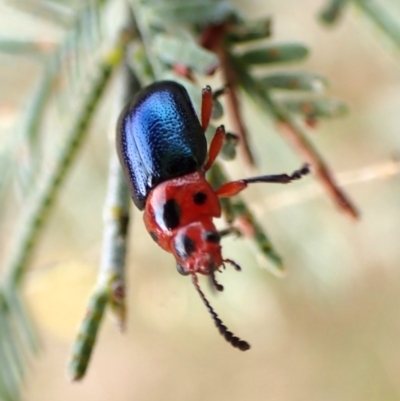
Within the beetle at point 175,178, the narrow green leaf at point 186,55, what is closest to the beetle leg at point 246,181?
the beetle at point 175,178

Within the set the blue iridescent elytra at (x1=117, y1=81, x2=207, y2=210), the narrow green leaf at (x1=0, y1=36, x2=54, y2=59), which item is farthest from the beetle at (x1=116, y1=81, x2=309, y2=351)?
the narrow green leaf at (x1=0, y1=36, x2=54, y2=59)

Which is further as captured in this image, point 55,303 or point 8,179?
point 55,303

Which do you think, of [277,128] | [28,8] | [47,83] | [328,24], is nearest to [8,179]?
[47,83]

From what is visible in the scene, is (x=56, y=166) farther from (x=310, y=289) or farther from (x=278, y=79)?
(x=310, y=289)

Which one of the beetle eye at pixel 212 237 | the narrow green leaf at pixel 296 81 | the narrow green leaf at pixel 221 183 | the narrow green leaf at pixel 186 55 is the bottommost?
the beetle eye at pixel 212 237

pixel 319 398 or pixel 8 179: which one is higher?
pixel 8 179

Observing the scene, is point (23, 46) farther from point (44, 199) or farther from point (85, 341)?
point (85, 341)

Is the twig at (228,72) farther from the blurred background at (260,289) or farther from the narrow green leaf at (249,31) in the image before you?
the blurred background at (260,289)

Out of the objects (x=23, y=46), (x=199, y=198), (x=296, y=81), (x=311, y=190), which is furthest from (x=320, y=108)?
(x=311, y=190)
